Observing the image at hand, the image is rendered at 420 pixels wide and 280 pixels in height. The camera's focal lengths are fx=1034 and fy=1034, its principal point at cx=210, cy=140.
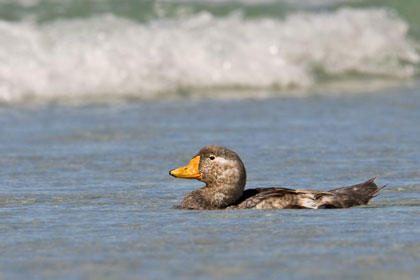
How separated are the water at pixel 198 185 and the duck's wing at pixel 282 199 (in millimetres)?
174

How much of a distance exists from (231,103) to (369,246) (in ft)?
29.3

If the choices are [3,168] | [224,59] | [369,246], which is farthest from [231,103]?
[369,246]

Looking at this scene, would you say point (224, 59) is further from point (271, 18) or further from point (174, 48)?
point (271, 18)

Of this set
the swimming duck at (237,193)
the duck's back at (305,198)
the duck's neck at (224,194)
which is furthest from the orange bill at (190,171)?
the duck's back at (305,198)

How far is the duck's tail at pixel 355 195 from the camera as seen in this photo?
24.9 feet

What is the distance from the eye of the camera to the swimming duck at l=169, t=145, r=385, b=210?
757 centimetres

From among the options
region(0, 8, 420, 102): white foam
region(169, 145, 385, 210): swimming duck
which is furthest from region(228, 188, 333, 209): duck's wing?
region(0, 8, 420, 102): white foam

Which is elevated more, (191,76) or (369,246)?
(191,76)

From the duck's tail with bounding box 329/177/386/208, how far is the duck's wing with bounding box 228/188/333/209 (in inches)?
3.7

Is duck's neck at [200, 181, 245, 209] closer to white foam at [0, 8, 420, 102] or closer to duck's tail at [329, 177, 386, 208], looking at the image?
duck's tail at [329, 177, 386, 208]

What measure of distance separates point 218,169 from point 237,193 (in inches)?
9.7

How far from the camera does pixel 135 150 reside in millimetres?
10992

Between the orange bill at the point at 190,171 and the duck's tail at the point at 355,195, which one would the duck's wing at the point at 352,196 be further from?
the orange bill at the point at 190,171

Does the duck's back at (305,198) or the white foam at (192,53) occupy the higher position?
the white foam at (192,53)
